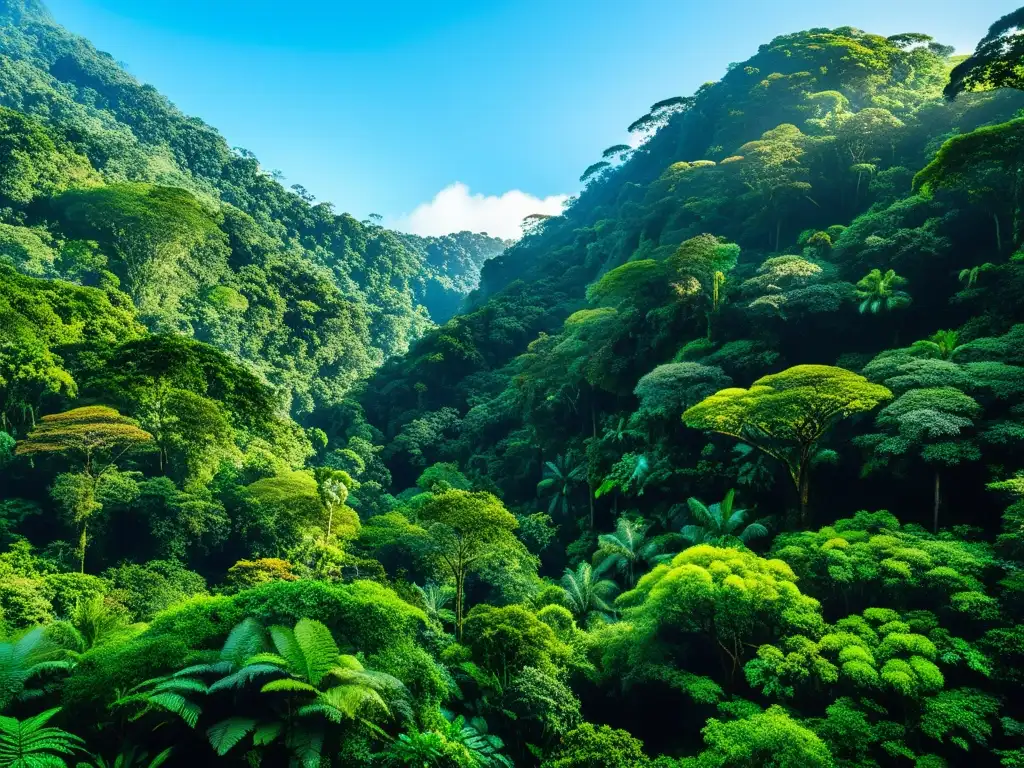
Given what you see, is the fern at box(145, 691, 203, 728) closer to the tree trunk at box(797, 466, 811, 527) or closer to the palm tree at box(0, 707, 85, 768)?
the palm tree at box(0, 707, 85, 768)

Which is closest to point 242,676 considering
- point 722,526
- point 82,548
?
point 722,526

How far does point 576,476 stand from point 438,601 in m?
11.1

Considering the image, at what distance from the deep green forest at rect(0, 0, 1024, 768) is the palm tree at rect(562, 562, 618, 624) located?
0.20m

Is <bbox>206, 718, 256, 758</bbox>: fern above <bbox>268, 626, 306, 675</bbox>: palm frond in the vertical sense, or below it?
below

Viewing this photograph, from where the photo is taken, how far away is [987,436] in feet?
43.9

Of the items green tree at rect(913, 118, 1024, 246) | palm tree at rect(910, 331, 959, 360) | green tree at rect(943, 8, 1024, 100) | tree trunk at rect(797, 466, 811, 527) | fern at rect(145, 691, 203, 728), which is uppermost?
green tree at rect(943, 8, 1024, 100)

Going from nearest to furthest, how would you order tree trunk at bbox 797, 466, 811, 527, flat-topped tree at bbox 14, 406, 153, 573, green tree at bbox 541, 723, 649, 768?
1. green tree at bbox 541, 723, 649, 768
2. tree trunk at bbox 797, 466, 811, 527
3. flat-topped tree at bbox 14, 406, 153, 573

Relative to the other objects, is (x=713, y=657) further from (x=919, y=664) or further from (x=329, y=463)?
(x=329, y=463)

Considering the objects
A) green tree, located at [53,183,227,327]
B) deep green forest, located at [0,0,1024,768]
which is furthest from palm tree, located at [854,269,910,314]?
green tree, located at [53,183,227,327]

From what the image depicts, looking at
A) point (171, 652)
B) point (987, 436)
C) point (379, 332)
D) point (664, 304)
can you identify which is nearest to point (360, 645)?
point (171, 652)

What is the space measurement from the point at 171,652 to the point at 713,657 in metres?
11.6

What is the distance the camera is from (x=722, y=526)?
57.3 feet

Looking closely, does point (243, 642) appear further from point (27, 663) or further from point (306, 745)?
point (27, 663)

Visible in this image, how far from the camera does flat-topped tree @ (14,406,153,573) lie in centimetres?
1775
